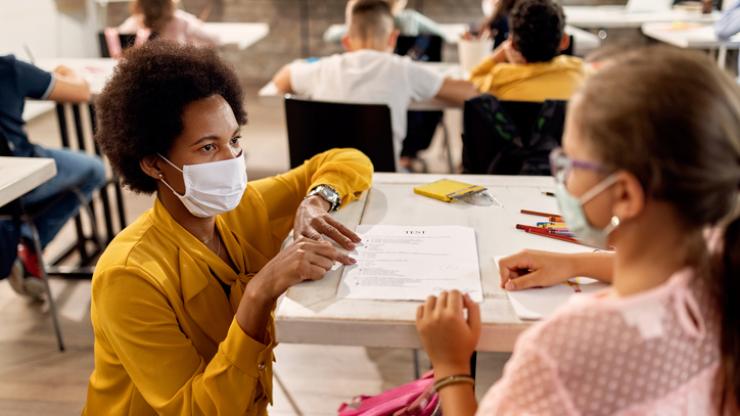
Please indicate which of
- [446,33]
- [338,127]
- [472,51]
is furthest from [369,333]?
[446,33]

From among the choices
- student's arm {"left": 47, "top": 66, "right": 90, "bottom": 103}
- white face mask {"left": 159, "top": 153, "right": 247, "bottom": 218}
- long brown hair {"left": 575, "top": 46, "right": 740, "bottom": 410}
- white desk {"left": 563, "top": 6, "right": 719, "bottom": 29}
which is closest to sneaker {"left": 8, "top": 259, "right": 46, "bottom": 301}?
student's arm {"left": 47, "top": 66, "right": 90, "bottom": 103}

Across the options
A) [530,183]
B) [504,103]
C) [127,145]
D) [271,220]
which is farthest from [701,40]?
[127,145]

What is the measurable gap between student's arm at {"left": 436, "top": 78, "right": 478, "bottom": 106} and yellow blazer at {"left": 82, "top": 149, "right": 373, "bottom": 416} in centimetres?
128

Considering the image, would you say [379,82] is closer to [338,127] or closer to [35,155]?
[338,127]

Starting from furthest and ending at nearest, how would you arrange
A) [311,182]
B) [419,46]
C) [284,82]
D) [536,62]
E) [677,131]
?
[419,46]
[284,82]
[536,62]
[311,182]
[677,131]

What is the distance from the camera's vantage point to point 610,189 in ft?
2.34

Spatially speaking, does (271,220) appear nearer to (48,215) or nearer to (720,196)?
(720,196)

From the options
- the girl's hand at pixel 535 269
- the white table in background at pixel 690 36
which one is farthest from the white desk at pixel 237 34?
the girl's hand at pixel 535 269

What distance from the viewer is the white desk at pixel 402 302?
1010mm

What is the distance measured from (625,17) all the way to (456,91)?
3.20 meters

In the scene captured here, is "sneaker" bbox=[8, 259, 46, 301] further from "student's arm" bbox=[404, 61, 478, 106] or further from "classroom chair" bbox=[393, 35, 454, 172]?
"classroom chair" bbox=[393, 35, 454, 172]

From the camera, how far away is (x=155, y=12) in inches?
133

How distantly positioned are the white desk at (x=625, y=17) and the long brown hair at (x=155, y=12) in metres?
2.89

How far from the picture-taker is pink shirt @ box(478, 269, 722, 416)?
2.26 ft
